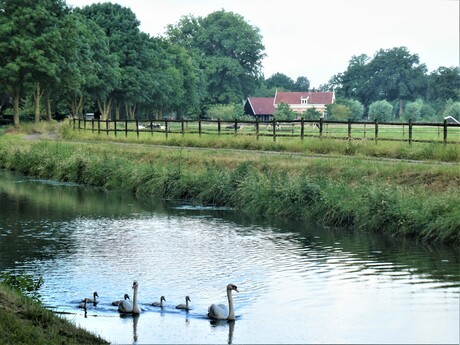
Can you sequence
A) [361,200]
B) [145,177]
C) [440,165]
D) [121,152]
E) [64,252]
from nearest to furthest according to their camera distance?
[64,252], [361,200], [440,165], [145,177], [121,152]

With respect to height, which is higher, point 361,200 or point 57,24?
point 57,24

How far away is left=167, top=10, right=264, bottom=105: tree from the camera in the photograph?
163 metres

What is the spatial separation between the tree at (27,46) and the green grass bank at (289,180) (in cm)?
2537

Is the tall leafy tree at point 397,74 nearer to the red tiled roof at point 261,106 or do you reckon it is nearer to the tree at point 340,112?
the red tiled roof at point 261,106

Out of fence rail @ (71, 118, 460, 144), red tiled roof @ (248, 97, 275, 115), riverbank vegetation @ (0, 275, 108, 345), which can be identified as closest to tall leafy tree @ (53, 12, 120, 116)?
fence rail @ (71, 118, 460, 144)

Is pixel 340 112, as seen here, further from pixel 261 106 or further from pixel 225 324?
pixel 225 324

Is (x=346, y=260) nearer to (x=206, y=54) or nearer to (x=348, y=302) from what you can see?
(x=348, y=302)

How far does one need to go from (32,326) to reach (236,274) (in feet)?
27.5

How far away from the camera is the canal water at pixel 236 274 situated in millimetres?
17062

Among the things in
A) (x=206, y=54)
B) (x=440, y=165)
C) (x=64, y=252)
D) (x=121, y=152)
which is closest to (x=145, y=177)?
(x=121, y=152)

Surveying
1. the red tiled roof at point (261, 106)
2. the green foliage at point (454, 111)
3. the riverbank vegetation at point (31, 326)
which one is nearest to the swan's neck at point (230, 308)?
the riverbank vegetation at point (31, 326)

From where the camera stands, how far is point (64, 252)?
24984 millimetres

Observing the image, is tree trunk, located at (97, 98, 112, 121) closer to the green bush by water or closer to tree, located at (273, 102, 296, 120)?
tree, located at (273, 102, 296, 120)

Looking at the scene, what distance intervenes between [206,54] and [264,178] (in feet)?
446
